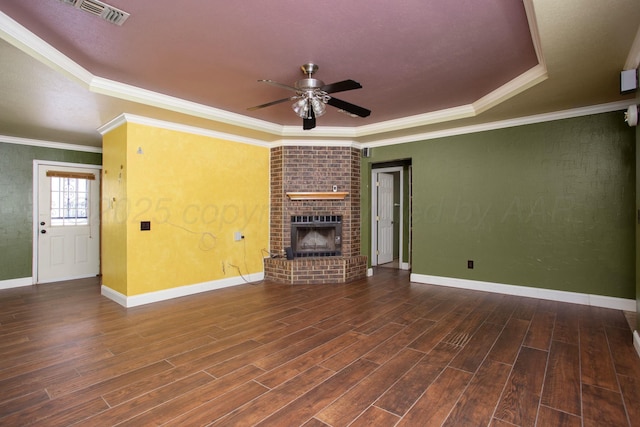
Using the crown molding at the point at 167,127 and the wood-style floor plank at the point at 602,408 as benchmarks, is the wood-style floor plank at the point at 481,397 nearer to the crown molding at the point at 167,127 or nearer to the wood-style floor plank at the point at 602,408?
the wood-style floor plank at the point at 602,408

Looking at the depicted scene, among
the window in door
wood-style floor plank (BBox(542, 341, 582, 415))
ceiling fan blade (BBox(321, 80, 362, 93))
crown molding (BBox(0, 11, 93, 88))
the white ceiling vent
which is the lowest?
wood-style floor plank (BBox(542, 341, 582, 415))

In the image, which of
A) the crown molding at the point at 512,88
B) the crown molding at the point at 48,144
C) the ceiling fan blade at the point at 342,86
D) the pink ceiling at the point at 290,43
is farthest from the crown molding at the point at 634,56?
the crown molding at the point at 48,144

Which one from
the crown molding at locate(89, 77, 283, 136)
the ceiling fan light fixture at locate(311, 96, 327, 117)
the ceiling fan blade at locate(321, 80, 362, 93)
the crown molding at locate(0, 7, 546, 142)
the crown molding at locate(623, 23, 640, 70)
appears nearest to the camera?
the crown molding at locate(623, 23, 640, 70)

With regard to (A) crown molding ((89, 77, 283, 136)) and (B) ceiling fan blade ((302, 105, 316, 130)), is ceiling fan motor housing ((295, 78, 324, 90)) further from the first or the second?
(A) crown molding ((89, 77, 283, 136))

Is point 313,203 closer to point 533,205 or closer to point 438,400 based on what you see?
point 533,205

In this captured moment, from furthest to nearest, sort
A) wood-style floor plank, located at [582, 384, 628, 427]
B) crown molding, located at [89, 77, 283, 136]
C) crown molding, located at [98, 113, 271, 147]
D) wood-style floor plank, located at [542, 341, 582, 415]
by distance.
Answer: crown molding, located at [98, 113, 271, 147]
crown molding, located at [89, 77, 283, 136]
wood-style floor plank, located at [542, 341, 582, 415]
wood-style floor plank, located at [582, 384, 628, 427]

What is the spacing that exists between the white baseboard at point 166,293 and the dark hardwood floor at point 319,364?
0.18 m

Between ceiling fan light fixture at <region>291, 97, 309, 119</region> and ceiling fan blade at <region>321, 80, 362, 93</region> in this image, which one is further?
ceiling fan light fixture at <region>291, 97, 309, 119</region>

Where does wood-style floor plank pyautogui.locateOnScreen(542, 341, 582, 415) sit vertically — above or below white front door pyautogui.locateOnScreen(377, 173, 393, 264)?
below

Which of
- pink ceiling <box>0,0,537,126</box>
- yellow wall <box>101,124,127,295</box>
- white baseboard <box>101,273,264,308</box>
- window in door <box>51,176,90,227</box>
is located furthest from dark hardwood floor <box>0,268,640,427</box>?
pink ceiling <box>0,0,537,126</box>

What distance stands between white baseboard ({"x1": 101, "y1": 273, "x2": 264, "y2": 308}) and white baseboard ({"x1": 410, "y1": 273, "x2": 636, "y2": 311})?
301cm

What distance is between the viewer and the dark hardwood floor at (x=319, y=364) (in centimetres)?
188

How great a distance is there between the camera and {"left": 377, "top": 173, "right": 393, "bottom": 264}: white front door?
675cm

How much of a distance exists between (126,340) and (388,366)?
236cm
